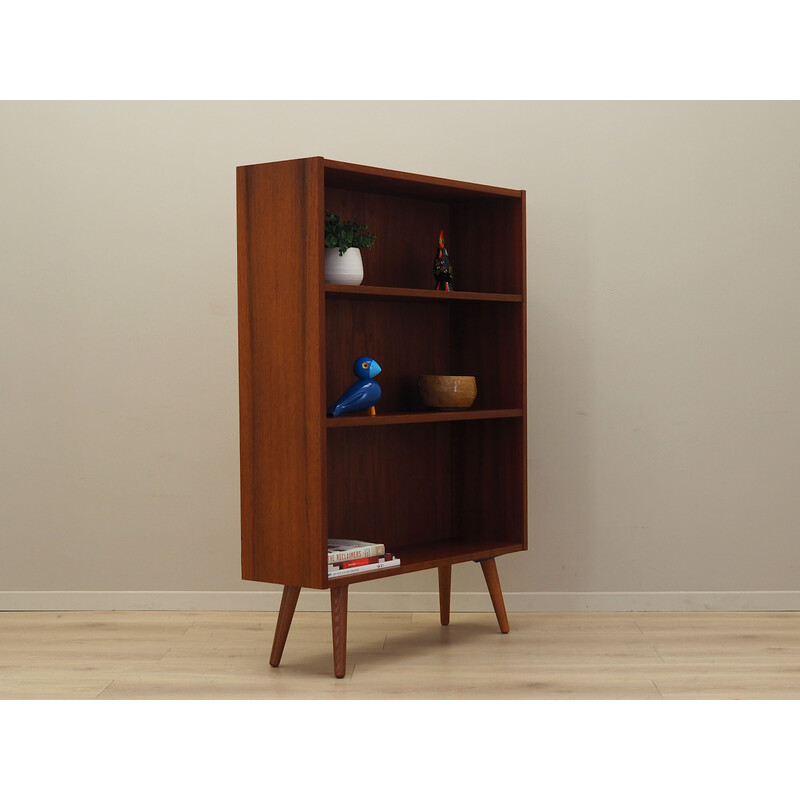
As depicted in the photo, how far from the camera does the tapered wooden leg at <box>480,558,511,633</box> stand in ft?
12.3

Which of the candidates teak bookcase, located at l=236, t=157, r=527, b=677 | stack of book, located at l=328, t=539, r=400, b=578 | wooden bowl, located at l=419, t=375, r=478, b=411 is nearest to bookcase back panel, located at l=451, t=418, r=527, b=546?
teak bookcase, located at l=236, t=157, r=527, b=677

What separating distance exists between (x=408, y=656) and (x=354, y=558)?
454mm

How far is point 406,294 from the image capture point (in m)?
3.38

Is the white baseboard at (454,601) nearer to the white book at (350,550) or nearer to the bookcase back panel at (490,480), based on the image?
the bookcase back panel at (490,480)

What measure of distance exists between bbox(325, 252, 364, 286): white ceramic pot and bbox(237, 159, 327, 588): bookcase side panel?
0.61 feet

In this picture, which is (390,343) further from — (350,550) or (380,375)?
(350,550)

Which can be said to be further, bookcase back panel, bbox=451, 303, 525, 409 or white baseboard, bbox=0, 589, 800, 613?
white baseboard, bbox=0, 589, 800, 613

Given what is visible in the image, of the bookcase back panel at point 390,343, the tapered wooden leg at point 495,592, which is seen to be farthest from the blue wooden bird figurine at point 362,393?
the tapered wooden leg at point 495,592

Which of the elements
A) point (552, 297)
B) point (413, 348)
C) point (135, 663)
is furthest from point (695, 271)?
point (135, 663)

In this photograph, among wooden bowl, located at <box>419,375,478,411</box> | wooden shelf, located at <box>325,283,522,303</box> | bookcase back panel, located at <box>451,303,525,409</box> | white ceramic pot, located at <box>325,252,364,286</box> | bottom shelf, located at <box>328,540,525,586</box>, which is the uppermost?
white ceramic pot, located at <box>325,252,364,286</box>

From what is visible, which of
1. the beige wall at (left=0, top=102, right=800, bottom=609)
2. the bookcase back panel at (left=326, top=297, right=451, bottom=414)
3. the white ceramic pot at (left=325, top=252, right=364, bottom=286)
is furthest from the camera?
the beige wall at (left=0, top=102, right=800, bottom=609)

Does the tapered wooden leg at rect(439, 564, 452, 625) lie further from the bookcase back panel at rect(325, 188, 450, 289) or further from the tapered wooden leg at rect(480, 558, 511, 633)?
the bookcase back panel at rect(325, 188, 450, 289)

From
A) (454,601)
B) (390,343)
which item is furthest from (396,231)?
(454,601)

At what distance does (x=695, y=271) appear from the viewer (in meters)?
4.08
